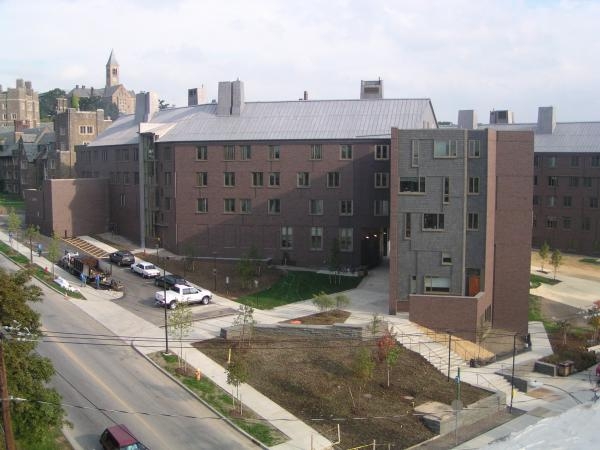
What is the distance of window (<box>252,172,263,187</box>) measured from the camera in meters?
62.5

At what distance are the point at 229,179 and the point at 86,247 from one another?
16.2m

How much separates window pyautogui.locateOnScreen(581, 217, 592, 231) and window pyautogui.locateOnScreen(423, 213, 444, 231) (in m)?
45.7

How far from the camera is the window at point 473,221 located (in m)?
46.7

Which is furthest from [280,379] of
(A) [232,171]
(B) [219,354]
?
(A) [232,171]

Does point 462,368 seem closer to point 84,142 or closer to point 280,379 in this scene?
point 280,379

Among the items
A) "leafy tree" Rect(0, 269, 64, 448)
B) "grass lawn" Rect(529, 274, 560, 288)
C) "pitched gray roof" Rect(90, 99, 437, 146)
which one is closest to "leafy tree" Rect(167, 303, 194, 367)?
"leafy tree" Rect(0, 269, 64, 448)

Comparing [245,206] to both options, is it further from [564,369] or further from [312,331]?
[564,369]

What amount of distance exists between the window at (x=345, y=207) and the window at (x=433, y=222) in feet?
46.8

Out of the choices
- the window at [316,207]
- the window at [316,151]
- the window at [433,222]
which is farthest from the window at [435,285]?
the window at [316,151]

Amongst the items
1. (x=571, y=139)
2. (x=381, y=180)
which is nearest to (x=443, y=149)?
(x=381, y=180)

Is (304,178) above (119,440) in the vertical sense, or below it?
above

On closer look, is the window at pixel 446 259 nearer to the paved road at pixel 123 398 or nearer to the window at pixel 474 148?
the window at pixel 474 148

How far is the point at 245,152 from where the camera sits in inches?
2472

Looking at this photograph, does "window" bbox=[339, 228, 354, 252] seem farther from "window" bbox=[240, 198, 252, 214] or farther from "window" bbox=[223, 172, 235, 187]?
"window" bbox=[223, 172, 235, 187]
